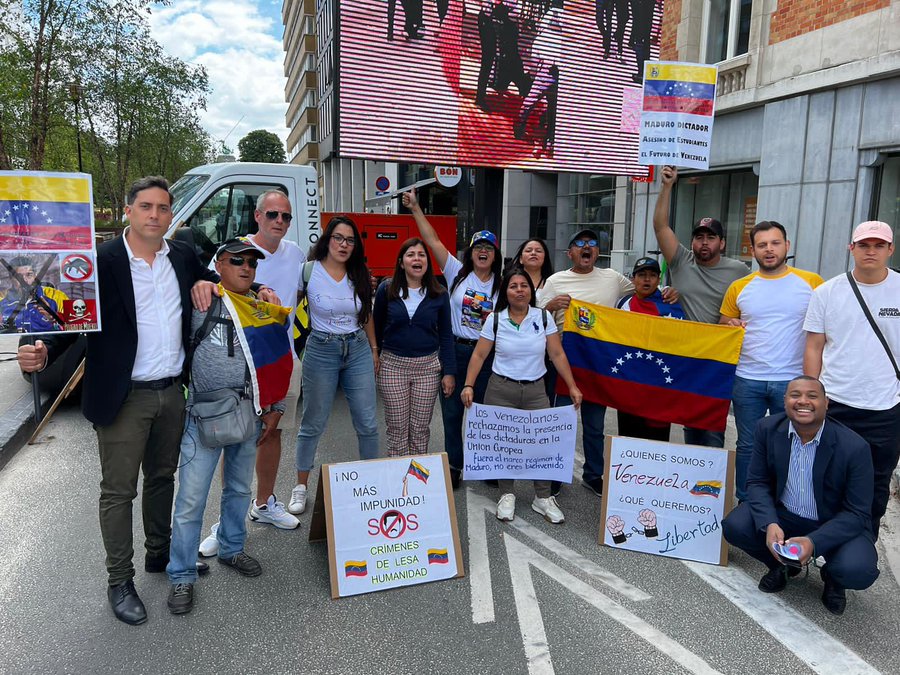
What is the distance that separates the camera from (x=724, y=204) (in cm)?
1219

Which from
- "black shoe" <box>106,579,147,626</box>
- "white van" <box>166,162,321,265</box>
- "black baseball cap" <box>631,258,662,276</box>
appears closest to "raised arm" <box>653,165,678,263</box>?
"black baseball cap" <box>631,258,662,276</box>

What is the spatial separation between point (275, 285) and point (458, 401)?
61.1 inches

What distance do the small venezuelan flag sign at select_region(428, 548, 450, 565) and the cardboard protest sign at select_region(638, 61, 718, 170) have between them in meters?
3.23

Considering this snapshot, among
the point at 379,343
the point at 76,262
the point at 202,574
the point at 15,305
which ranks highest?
the point at 76,262

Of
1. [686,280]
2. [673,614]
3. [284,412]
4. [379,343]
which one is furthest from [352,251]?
[673,614]

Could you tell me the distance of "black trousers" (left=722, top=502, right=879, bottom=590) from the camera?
324 centimetres

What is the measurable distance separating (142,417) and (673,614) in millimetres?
2814

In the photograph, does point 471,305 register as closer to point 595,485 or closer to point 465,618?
point 595,485

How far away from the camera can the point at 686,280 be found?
15.5ft

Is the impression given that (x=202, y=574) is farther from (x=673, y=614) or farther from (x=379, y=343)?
(x=673, y=614)

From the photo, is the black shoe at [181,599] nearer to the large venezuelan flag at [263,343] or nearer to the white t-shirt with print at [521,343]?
the large venezuelan flag at [263,343]

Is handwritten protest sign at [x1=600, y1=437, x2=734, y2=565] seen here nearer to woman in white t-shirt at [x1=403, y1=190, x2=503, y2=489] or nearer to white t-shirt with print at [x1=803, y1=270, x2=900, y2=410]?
white t-shirt with print at [x1=803, y1=270, x2=900, y2=410]

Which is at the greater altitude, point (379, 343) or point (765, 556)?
point (379, 343)

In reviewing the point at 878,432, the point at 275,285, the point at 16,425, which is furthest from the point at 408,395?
the point at 16,425
